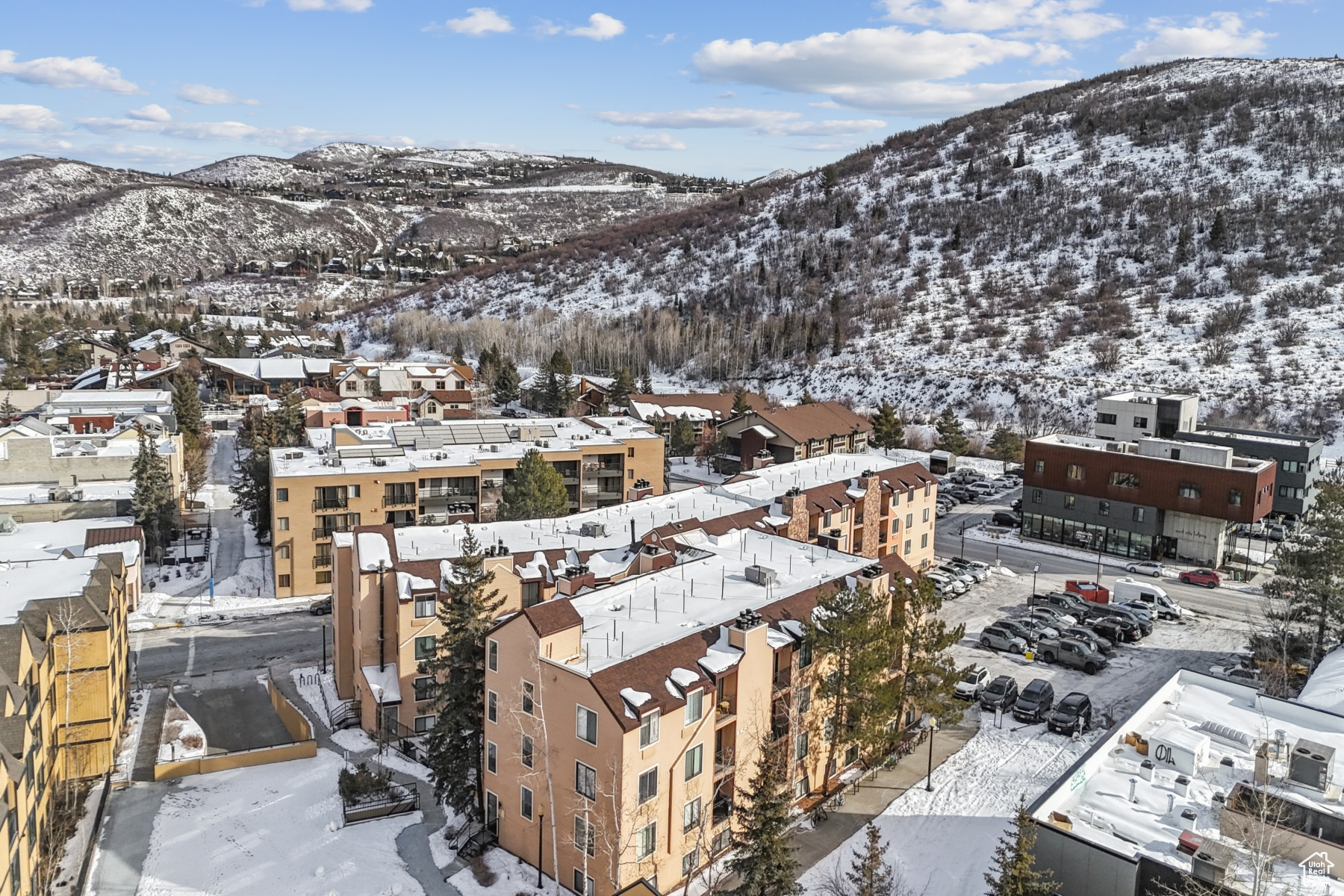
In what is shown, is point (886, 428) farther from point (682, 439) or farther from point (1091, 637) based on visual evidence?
point (1091, 637)

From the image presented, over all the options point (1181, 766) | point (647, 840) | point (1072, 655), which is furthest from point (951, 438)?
point (647, 840)

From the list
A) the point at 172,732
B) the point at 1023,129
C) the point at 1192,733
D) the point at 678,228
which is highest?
the point at 1023,129

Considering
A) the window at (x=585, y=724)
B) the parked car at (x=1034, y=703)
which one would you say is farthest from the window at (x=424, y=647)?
the parked car at (x=1034, y=703)

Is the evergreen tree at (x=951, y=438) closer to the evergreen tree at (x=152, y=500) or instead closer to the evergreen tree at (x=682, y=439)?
the evergreen tree at (x=682, y=439)

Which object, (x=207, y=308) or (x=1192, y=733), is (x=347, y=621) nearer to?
(x=1192, y=733)

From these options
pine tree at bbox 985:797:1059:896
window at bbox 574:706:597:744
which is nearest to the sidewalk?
window at bbox 574:706:597:744

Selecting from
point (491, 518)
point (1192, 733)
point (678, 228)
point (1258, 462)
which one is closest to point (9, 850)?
point (1192, 733)

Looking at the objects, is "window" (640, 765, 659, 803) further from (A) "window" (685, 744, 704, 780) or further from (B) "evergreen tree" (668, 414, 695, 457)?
(B) "evergreen tree" (668, 414, 695, 457)
